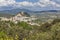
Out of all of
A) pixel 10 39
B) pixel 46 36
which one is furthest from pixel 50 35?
pixel 10 39

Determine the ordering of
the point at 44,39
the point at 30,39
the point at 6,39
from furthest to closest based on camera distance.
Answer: the point at 30,39 → the point at 44,39 → the point at 6,39

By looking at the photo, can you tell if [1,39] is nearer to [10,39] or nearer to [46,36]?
[10,39]

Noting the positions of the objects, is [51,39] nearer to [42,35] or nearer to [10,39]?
[42,35]

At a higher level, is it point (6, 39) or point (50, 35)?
point (6, 39)

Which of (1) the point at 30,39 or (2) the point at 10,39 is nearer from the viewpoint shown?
(2) the point at 10,39

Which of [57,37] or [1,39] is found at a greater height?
[1,39]

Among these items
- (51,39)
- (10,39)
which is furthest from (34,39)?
(10,39)

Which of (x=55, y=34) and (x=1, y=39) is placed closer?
(x=1, y=39)

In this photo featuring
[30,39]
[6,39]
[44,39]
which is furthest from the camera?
[30,39]
